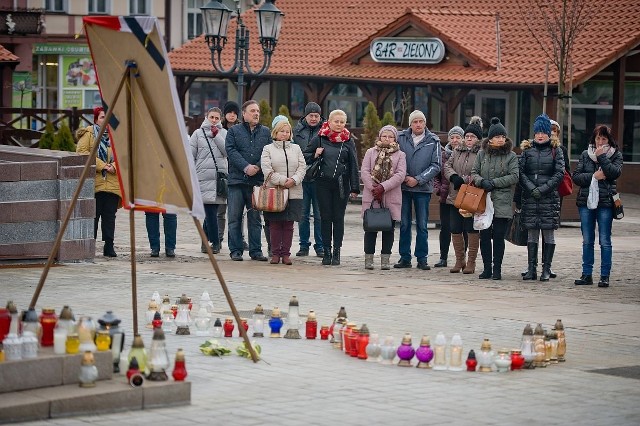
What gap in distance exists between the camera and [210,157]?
18.8 metres

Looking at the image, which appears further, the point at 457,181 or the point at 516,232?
the point at 457,181

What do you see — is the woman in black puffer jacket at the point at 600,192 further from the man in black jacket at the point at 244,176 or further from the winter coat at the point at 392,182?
the man in black jacket at the point at 244,176

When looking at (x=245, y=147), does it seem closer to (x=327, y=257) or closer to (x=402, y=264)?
(x=327, y=257)

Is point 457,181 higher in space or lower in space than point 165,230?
higher

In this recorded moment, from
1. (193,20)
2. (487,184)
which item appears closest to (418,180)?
(487,184)

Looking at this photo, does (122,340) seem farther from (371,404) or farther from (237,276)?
(237,276)

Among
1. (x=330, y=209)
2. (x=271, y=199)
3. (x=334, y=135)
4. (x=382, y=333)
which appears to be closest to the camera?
(x=382, y=333)

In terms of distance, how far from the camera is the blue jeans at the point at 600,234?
16844 mm

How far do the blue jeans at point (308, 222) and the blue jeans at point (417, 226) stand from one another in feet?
3.86

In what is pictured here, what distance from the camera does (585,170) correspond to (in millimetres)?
17047

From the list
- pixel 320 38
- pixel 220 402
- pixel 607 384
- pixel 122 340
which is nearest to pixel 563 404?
pixel 607 384

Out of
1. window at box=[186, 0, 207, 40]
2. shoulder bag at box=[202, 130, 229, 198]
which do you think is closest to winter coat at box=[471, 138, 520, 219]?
shoulder bag at box=[202, 130, 229, 198]

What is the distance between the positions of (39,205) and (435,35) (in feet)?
78.9

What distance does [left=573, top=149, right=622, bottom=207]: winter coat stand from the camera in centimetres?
1681
